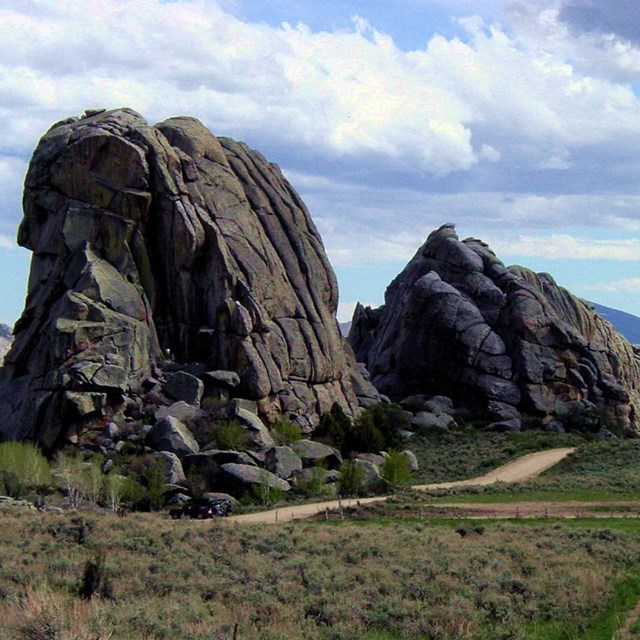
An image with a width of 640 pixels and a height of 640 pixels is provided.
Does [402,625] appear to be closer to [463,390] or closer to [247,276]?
[247,276]

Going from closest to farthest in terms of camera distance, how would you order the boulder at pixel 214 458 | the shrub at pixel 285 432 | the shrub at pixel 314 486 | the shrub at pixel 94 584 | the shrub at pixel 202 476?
1. the shrub at pixel 94 584
2. the shrub at pixel 202 476
3. the shrub at pixel 314 486
4. the boulder at pixel 214 458
5. the shrub at pixel 285 432

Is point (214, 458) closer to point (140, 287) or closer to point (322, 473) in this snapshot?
point (322, 473)

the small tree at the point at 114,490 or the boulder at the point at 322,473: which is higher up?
the boulder at the point at 322,473

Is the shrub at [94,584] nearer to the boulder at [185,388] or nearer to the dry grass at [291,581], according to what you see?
the dry grass at [291,581]

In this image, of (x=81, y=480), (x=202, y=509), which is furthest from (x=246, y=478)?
(x=81, y=480)

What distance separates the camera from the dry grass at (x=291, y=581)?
21.5 m

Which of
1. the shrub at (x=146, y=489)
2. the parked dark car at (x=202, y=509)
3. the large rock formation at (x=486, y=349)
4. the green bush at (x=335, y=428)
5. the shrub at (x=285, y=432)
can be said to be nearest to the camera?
the parked dark car at (x=202, y=509)

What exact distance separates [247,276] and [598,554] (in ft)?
172

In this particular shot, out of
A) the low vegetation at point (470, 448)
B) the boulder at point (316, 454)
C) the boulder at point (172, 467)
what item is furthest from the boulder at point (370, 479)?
the boulder at point (172, 467)

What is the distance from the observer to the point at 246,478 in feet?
208

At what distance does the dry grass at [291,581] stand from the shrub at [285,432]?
3599 centimetres

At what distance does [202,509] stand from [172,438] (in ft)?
45.5

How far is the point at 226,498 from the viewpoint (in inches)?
2372

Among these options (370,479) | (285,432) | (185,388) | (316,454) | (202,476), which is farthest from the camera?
(285,432)
